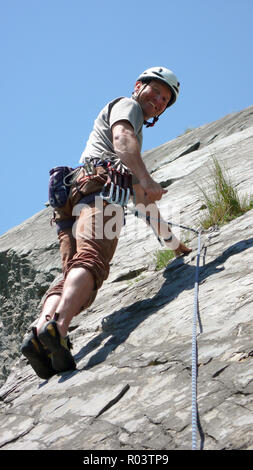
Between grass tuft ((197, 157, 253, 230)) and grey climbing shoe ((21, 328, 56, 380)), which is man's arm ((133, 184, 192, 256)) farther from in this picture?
grey climbing shoe ((21, 328, 56, 380))

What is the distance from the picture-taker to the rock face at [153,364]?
2.31 metres

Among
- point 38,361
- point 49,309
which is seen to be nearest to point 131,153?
point 49,309

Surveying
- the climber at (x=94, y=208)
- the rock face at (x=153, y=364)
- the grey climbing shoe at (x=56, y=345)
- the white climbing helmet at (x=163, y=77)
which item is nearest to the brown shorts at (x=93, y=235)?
the climber at (x=94, y=208)

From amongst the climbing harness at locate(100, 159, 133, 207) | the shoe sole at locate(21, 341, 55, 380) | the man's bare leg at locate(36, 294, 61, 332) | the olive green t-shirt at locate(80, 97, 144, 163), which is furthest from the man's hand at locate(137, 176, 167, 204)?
the shoe sole at locate(21, 341, 55, 380)

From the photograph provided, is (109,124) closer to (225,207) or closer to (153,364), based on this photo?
(225,207)

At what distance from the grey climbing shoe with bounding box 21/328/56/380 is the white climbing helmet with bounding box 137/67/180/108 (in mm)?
2104

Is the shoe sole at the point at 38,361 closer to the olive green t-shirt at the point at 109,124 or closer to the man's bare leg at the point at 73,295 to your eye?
the man's bare leg at the point at 73,295

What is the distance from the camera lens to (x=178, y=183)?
25.6 ft

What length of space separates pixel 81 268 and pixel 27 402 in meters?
0.91

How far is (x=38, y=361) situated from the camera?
3346 mm

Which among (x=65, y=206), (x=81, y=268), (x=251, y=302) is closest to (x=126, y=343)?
(x=81, y=268)

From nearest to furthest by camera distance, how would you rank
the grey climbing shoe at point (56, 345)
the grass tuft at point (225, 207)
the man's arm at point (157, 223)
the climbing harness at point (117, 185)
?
the grey climbing shoe at point (56, 345) → the climbing harness at point (117, 185) → the man's arm at point (157, 223) → the grass tuft at point (225, 207)

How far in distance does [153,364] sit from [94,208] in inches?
48.0
